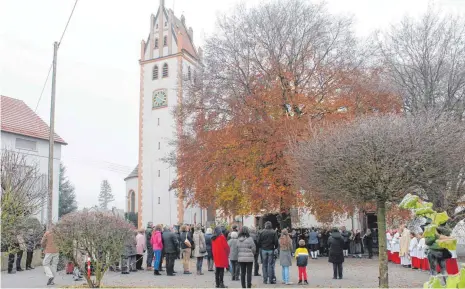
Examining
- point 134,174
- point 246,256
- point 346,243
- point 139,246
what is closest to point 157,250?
point 139,246

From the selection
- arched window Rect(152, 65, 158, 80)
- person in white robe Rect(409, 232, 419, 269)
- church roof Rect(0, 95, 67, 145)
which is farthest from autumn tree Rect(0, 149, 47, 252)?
arched window Rect(152, 65, 158, 80)

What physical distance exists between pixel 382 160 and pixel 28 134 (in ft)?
84.9

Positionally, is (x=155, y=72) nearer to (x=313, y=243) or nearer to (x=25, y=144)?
(x=25, y=144)

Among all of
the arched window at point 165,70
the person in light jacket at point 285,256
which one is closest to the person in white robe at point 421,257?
the person in light jacket at point 285,256

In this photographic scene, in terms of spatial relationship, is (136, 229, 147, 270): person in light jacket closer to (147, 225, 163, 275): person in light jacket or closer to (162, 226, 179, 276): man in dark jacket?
(147, 225, 163, 275): person in light jacket

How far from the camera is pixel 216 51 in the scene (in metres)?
26.2

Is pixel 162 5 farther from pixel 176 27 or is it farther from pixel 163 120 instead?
pixel 163 120

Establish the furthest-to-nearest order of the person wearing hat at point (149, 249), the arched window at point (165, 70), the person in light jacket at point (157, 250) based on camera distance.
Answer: the arched window at point (165, 70), the person wearing hat at point (149, 249), the person in light jacket at point (157, 250)

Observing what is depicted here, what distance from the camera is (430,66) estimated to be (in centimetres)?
2383

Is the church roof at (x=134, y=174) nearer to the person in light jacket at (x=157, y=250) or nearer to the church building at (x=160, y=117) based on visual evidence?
the church building at (x=160, y=117)

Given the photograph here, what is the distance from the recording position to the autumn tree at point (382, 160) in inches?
482

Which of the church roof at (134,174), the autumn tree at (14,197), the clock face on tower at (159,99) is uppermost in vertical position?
the clock face on tower at (159,99)

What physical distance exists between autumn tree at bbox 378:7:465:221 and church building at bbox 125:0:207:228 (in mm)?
27585

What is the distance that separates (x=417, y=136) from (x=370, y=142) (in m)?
1.20
